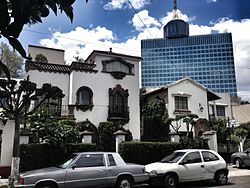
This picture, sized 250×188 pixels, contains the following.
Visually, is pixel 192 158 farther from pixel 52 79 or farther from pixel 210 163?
pixel 52 79

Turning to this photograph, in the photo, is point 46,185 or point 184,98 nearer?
point 46,185

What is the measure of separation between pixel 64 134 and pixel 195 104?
16.7 metres

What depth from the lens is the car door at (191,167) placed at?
10.4 m

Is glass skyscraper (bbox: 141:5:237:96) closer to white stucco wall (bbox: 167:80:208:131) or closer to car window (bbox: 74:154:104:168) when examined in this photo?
white stucco wall (bbox: 167:80:208:131)

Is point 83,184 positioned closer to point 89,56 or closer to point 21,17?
point 21,17

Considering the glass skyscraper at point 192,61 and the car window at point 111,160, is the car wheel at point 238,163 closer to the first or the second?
the car window at point 111,160

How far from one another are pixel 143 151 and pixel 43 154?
560 cm

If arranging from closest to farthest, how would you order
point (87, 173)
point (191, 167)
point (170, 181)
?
1. point (87, 173)
2. point (170, 181)
3. point (191, 167)

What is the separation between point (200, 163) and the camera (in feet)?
35.6

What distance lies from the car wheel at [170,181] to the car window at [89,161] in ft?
8.80


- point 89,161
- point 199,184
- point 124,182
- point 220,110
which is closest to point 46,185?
point 89,161

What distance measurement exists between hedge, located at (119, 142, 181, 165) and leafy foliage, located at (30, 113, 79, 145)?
2922 millimetres

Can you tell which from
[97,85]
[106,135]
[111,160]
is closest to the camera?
[111,160]

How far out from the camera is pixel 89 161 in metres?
9.21
